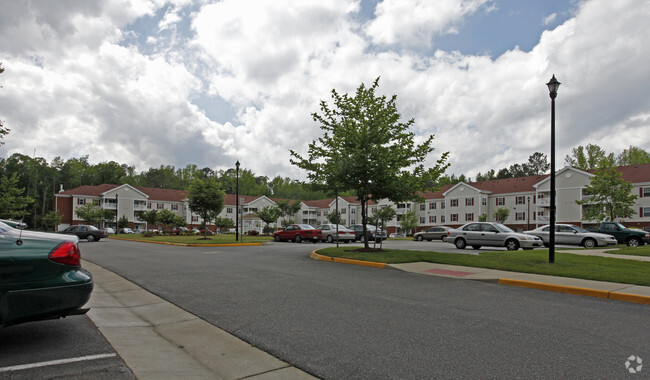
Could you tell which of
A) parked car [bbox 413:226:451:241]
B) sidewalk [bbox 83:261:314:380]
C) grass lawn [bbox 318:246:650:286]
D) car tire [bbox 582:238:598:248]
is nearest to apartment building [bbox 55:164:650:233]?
parked car [bbox 413:226:451:241]

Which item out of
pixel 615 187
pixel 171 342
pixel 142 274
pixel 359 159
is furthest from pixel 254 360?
pixel 615 187

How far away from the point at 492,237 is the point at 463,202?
5151cm

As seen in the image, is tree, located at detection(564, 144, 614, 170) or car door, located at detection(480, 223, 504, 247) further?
tree, located at detection(564, 144, 614, 170)

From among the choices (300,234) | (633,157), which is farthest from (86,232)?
(633,157)

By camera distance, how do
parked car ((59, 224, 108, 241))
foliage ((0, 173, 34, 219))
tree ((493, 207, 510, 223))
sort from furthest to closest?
tree ((493, 207, 510, 223)) → parked car ((59, 224, 108, 241)) → foliage ((0, 173, 34, 219))

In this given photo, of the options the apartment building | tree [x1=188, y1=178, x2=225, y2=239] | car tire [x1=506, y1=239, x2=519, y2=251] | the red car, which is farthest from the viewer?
the apartment building

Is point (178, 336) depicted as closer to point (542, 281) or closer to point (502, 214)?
point (542, 281)

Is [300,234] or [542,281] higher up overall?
[542,281]

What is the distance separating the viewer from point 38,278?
425 centimetres

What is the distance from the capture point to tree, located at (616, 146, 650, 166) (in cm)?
6962

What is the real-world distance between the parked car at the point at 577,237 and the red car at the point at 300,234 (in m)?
14.4

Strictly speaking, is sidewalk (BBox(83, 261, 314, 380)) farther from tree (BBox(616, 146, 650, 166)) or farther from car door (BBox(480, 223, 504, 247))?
tree (BBox(616, 146, 650, 166))

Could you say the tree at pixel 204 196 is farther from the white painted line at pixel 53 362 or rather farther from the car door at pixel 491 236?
the white painted line at pixel 53 362

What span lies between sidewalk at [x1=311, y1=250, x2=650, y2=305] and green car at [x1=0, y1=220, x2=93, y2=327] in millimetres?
8754
